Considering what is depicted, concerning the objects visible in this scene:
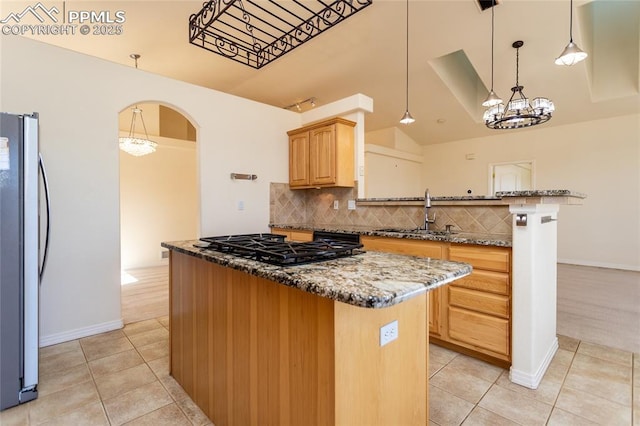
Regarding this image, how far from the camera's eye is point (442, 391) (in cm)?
192

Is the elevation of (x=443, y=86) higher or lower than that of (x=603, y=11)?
lower

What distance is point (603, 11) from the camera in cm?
477

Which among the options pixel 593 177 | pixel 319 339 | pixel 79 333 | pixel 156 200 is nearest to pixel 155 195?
pixel 156 200

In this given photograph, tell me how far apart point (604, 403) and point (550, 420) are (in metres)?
0.44

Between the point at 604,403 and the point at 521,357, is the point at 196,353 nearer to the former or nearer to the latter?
the point at 521,357

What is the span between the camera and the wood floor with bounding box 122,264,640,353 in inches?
108

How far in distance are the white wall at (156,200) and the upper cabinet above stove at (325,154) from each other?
2.16 m

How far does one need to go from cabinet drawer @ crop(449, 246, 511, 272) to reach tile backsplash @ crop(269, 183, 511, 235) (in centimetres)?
41

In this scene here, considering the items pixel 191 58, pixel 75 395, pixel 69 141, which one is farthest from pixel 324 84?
→ pixel 75 395

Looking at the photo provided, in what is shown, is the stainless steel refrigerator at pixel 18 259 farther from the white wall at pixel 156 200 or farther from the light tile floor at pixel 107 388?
the white wall at pixel 156 200

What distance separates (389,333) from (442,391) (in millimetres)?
1208

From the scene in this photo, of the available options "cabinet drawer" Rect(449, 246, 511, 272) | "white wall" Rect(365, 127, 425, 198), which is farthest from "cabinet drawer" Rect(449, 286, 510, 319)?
"white wall" Rect(365, 127, 425, 198)

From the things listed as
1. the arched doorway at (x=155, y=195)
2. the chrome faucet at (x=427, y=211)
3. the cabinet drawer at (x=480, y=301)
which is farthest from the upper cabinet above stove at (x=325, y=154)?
the arched doorway at (x=155, y=195)

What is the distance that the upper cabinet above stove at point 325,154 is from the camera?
12.2 feet
